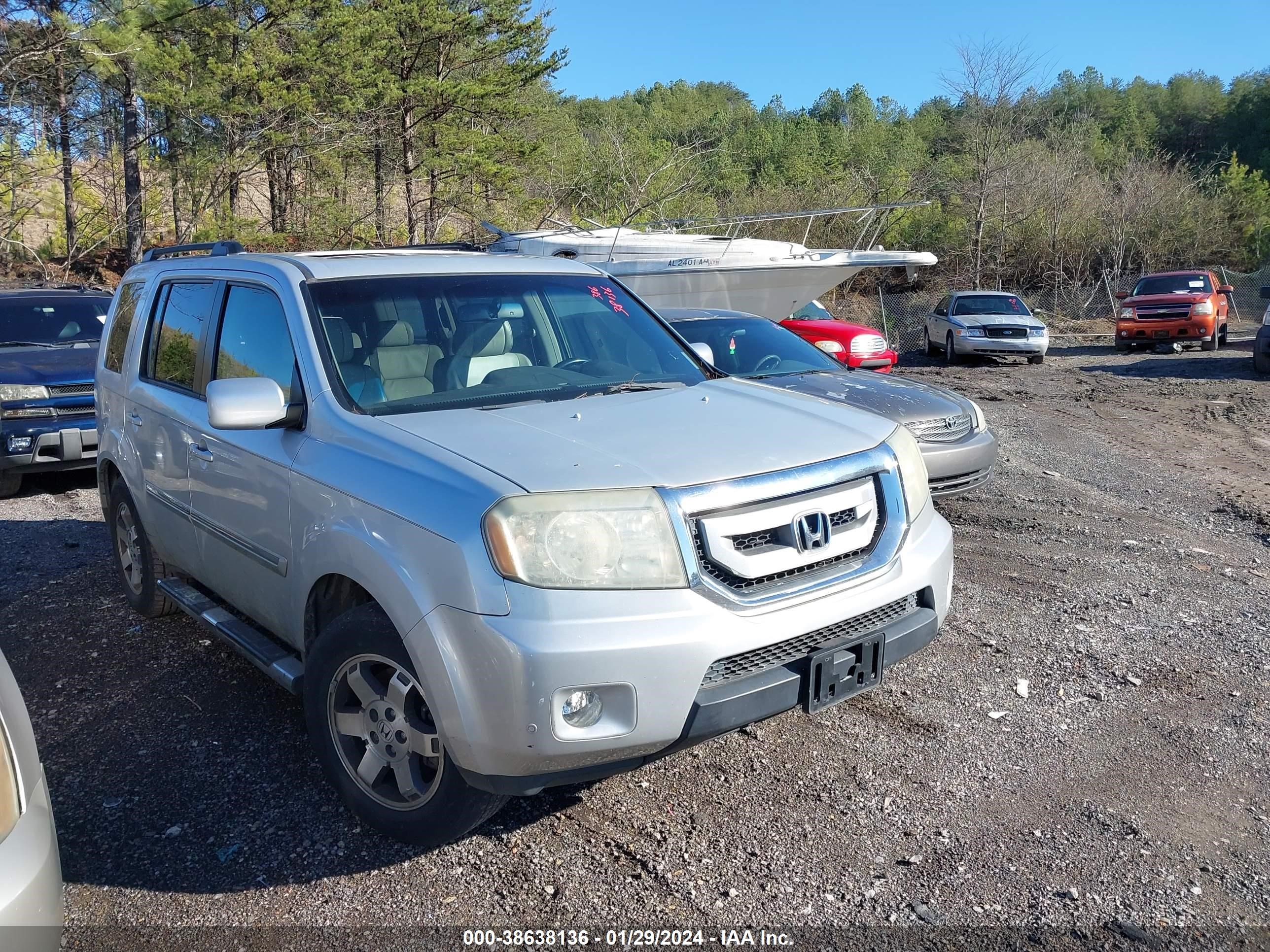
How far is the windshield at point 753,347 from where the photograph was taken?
26.5 ft

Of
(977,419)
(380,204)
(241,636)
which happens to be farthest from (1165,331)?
(241,636)

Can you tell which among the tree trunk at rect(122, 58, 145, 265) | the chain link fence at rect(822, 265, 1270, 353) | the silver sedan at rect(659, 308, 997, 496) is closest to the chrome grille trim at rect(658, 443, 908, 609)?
the silver sedan at rect(659, 308, 997, 496)

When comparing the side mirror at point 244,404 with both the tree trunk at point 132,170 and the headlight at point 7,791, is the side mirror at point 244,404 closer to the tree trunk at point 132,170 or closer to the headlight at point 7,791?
the headlight at point 7,791

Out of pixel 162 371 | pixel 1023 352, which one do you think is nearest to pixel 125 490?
pixel 162 371

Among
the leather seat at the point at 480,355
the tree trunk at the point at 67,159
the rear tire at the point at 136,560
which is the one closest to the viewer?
the leather seat at the point at 480,355

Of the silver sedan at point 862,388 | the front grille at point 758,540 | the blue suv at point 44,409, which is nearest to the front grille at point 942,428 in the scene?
the silver sedan at point 862,388

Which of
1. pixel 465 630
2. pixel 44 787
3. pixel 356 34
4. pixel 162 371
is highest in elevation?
pixel 356 34

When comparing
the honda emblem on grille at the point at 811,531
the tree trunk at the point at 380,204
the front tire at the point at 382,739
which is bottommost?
the front tire at the point at 382,739

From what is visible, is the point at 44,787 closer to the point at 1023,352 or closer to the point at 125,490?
the point at 125,490

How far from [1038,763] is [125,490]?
453 cm

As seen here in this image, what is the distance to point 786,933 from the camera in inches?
109

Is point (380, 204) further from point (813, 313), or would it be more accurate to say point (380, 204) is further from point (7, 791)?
point (7, 791)

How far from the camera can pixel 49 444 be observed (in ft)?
26.8

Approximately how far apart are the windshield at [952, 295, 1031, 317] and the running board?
66.9 feet
